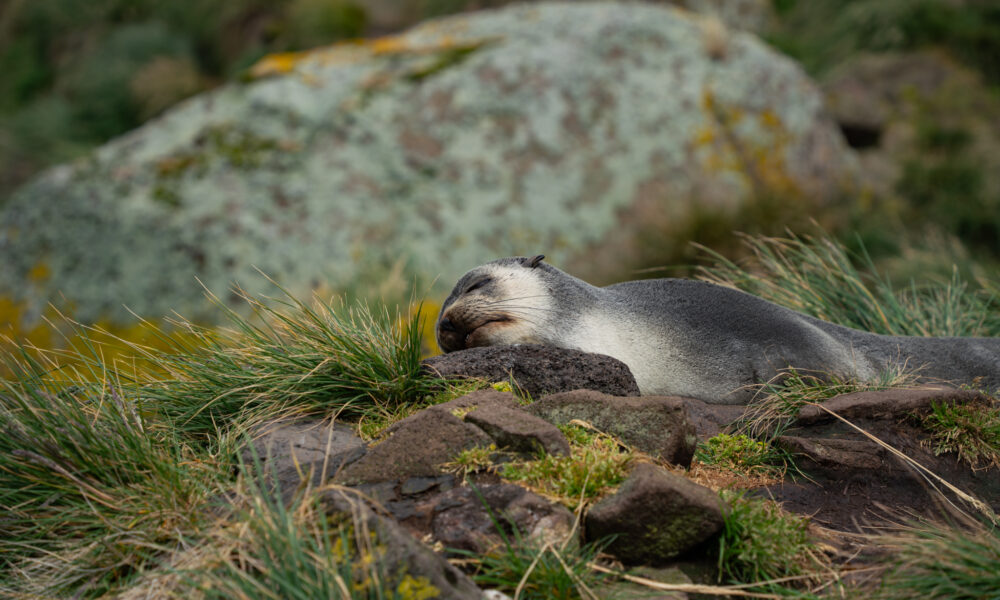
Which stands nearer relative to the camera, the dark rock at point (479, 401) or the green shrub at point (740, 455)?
the dark rock at point (479, 401)

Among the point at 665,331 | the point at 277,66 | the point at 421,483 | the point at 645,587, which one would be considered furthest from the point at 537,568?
the point at 277,66

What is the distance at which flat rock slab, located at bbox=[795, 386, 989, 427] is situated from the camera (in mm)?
3260

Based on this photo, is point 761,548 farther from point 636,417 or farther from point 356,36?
point 356,36

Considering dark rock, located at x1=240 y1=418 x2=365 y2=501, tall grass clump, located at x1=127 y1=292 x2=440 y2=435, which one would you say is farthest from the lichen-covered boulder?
dark rock, located at x1=240 y1=418 x2=365 y2=501

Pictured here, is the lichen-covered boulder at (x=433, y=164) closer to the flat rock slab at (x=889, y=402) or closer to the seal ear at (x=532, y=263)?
the seal ear at (x=532, y=263)

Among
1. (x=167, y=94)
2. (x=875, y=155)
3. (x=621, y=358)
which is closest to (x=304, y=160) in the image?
(x=621, y=358)

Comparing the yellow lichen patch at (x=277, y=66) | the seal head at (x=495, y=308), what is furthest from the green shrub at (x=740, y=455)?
the yellow lichen patch at (x=277, y=66)

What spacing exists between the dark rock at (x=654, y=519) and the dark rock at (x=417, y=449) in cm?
55

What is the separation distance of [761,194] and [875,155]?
557cm

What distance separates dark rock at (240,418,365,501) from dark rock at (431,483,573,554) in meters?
0.43

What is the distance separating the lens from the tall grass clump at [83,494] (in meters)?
2.39

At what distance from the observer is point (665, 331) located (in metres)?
3.85

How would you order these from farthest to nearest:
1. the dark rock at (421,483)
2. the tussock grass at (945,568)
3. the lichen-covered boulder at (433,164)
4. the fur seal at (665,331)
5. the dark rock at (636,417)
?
1. the lichen-covered boulder at (433,164)
2. the fur seal at (665,331)
3. the dark rock at (636,417)
4. the dark rock at (421,483)
5. the tussock grass at (945,568)

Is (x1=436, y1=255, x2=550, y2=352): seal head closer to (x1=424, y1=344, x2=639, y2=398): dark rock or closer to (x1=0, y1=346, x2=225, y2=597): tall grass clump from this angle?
(x1=424, y1=344, x2=639, y2=398): dark rock
